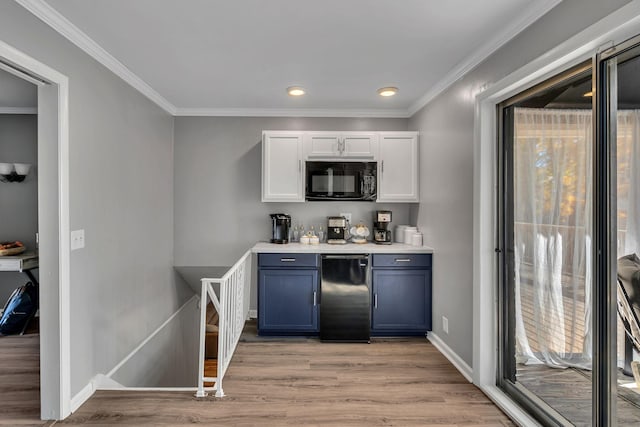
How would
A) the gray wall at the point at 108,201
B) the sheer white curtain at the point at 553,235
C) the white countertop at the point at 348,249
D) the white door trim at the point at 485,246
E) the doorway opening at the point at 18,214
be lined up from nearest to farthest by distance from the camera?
the sheer white curtain at the point at 553,235
the gray wall at the point at 108,201
the white door trim at the point at 485,246
the doorway opening at the point at 18,214
the white countertop at the point at 348,249

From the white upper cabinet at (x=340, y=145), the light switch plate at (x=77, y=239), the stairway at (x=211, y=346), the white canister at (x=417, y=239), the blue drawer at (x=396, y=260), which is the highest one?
the white upper cabinet at (x=340, y=145)

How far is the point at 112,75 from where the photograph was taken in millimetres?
2734

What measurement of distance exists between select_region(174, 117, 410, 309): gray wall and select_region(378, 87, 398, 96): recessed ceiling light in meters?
0.74

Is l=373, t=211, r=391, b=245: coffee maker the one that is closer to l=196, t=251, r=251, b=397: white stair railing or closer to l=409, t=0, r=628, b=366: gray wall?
l=409, t=0, r=628, b=366: gray wall

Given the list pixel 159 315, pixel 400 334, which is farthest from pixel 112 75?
pixel 400 334

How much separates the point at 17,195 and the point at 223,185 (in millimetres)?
2290

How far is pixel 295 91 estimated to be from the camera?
3303 millimetres

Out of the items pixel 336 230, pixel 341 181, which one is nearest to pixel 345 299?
pixel 336 230

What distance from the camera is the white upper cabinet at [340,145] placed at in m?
3.78

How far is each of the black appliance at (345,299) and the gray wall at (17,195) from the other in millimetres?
3414

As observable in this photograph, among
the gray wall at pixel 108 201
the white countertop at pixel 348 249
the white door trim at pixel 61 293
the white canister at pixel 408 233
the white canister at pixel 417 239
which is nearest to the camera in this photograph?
the white door trim at pixel 61 293

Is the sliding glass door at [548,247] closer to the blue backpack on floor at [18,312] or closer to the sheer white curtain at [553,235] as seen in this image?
the sheer white curtain at [553,235]

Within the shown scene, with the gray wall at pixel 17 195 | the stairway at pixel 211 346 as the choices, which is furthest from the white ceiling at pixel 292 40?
the stairway at pixel 211 346

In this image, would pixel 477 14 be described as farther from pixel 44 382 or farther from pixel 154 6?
pixel 44 382
